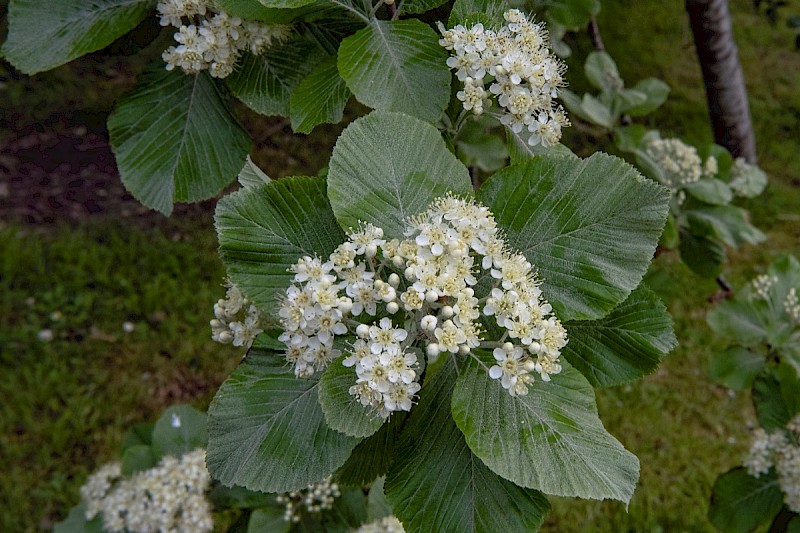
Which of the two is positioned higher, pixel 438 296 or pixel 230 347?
pixel 438 296

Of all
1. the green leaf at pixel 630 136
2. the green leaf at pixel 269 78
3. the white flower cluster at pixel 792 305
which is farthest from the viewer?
the green leaf at pixel 630 136

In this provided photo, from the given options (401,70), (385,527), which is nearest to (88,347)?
(385,527)

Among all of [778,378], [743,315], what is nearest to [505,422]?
[778,378]

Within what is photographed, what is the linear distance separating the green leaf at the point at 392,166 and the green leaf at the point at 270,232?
3.5 inches

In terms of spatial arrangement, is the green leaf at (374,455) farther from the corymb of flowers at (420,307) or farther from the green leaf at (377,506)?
the green leaf at (377,506)

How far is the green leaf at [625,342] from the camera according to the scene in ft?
4.30

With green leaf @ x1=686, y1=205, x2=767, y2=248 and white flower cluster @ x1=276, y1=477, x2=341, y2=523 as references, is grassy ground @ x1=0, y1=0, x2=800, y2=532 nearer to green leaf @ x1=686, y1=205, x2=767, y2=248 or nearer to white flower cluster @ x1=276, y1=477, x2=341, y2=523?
green leaf @ x1=686, y1=205, x2=767, y2=248

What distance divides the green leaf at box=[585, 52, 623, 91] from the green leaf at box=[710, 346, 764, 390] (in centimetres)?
127

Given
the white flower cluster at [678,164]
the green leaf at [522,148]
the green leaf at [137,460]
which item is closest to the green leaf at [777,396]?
the white flower cluster at [678,164]

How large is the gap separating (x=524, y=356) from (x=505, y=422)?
11cm

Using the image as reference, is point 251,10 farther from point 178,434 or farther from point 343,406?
point 178,434

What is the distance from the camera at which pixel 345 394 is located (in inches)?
42.1

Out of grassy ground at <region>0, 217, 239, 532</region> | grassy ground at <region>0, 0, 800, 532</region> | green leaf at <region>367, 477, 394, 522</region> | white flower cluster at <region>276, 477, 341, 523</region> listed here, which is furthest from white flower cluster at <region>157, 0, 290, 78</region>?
grassy ground at <region>0, 217, 239, 532</region>

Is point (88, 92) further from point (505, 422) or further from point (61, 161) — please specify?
point (505, 422)
